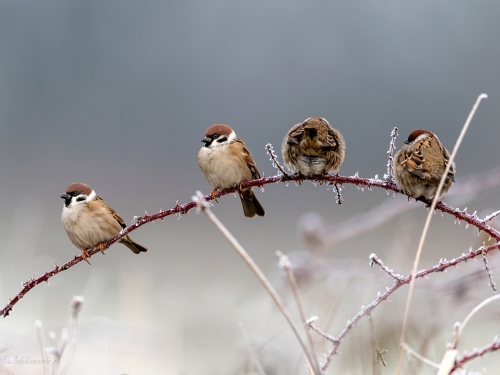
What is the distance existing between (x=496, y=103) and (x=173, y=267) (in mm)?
15467

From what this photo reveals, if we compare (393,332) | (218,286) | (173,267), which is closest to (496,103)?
(173,267)

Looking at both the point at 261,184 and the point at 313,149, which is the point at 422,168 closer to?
the point at 313,149

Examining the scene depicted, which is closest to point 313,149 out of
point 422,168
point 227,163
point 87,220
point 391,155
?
point 422,168

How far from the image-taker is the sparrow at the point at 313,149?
367 cm

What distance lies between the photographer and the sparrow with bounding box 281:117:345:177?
3.67 metres

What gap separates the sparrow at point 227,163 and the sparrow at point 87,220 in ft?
2.33

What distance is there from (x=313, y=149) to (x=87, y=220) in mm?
1597

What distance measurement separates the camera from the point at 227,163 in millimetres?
4434

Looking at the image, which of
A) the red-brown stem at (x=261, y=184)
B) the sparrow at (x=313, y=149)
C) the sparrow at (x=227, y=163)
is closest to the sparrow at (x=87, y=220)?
the sparrow at (x=227, y=163)

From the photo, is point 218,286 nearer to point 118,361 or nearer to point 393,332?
point 118,361

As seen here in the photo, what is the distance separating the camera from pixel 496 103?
21484mm

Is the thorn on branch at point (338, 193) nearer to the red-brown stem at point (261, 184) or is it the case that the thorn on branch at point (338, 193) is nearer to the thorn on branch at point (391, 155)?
the red-brown stem at point (261, 184)

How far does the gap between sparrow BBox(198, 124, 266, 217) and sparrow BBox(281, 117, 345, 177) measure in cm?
61

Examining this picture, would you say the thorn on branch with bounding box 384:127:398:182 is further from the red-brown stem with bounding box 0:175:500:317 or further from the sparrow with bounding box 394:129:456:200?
the sparrow with bounding box 394:129:456:200
